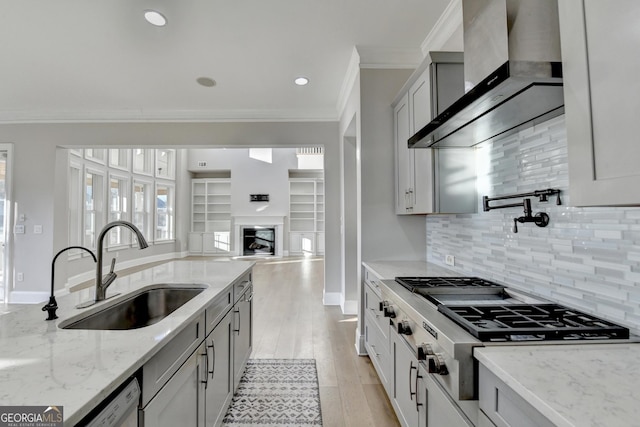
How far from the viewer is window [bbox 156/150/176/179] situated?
8.32m

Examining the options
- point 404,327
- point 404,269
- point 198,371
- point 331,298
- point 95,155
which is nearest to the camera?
point 198,371

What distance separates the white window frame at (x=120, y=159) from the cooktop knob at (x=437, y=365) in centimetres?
751

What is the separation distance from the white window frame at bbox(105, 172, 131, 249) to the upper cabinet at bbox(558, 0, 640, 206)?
302 inches

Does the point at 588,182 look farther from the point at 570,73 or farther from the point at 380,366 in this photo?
the point at 380,366

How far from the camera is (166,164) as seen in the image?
28.6 ft

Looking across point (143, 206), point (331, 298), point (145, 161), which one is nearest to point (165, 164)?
point (145, 161)

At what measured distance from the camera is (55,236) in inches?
177

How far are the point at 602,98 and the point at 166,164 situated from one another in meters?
9.59

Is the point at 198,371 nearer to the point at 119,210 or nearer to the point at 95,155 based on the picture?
the point at 95,155

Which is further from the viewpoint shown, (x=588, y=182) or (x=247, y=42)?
(x=247, y=42)

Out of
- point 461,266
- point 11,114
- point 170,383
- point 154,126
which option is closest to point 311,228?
point 154,126

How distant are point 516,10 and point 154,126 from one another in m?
4.63

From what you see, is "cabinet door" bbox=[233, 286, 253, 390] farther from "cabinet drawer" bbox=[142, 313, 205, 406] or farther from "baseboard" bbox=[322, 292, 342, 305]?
"baseboard" bbox=[322, 292, 342, 305]

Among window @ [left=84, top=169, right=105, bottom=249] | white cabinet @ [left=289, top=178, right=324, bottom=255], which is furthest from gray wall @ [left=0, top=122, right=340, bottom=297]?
white cabinet @ [left=289, top=178, right=324, bottom=255]
